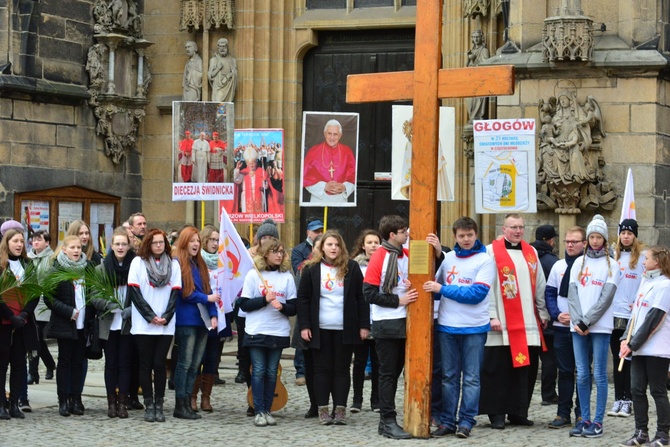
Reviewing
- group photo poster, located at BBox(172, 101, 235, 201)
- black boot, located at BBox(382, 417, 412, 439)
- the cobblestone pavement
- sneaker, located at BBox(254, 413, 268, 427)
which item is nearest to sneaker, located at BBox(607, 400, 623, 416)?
the cobblestone pavement

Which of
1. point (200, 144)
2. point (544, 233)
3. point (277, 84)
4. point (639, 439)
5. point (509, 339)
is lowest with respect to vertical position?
point (639, 439)

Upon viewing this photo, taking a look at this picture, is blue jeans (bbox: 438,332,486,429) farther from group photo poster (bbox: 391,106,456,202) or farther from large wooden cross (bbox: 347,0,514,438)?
group photo poster (bbox: 391,106,456,202)

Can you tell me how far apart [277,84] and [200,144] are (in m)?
3.07

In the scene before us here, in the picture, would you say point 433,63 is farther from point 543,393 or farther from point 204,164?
point 204,164

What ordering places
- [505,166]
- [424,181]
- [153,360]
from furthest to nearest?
1. [505,166]
2. [153,360]
3. [424,181]

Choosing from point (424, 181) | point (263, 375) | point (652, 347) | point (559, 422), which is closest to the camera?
point (652, 347)

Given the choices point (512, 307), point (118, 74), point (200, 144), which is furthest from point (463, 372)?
point (118, 74)

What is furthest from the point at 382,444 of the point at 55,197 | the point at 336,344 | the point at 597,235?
the point at 55,197

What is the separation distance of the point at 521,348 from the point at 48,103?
927 cm

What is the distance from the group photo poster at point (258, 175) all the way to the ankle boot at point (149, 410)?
15.2 ft

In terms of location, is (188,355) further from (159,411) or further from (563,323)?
(563,323)

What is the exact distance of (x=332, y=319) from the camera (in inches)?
462

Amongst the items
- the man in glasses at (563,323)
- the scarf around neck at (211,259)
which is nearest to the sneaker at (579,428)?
the man in glasses at (563,323)

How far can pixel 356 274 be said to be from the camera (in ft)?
38.9
